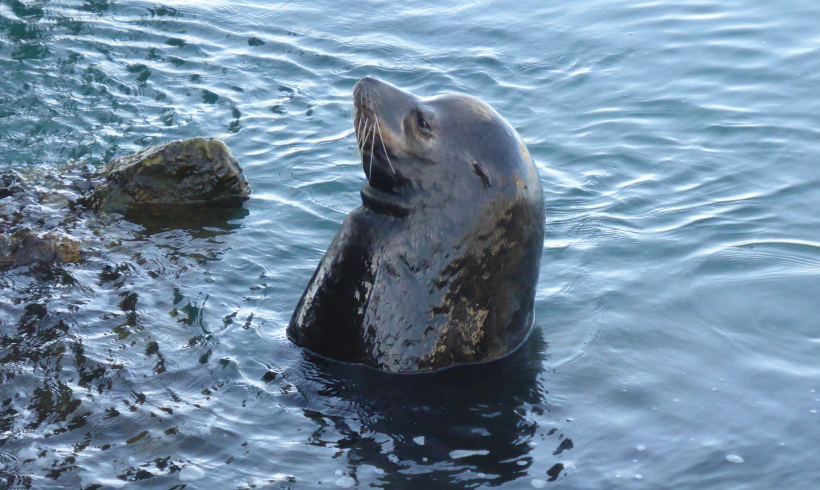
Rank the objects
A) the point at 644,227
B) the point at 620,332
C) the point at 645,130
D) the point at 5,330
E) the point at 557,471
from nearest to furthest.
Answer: the point at 557,471 < the point at 5,330 < the point at 620,332 < the point at 644,227 < the point at 645,130

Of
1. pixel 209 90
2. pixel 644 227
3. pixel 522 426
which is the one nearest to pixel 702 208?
pixel 644 227

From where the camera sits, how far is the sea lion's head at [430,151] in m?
5.40

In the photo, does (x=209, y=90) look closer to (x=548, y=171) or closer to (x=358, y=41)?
(x=358, y=41)

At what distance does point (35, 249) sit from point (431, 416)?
3567 millimetres

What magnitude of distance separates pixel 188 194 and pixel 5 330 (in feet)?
8.31

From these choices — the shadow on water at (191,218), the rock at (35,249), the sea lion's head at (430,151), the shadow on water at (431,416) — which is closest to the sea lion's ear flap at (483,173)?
the sea lion's head at (430,151)

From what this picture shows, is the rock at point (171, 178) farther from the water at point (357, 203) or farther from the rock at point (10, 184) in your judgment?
the rock at point (10, 184)

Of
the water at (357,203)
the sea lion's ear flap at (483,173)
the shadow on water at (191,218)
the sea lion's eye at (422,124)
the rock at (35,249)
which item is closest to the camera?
the water at (357,203)

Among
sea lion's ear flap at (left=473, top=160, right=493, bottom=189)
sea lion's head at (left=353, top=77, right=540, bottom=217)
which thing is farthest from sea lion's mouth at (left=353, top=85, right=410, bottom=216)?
sea lion's ear flap at (left=473, top=160, right=493, bottom=189)

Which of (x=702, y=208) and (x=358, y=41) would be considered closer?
(x=702, y=208)

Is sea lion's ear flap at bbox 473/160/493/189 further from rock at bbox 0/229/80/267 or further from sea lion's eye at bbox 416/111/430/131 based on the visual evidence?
rock at bbox 0/229/80/267

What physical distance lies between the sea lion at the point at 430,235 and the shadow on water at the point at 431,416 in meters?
0.17

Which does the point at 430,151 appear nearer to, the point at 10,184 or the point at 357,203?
the point at 357,203

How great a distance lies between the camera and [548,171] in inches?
352
